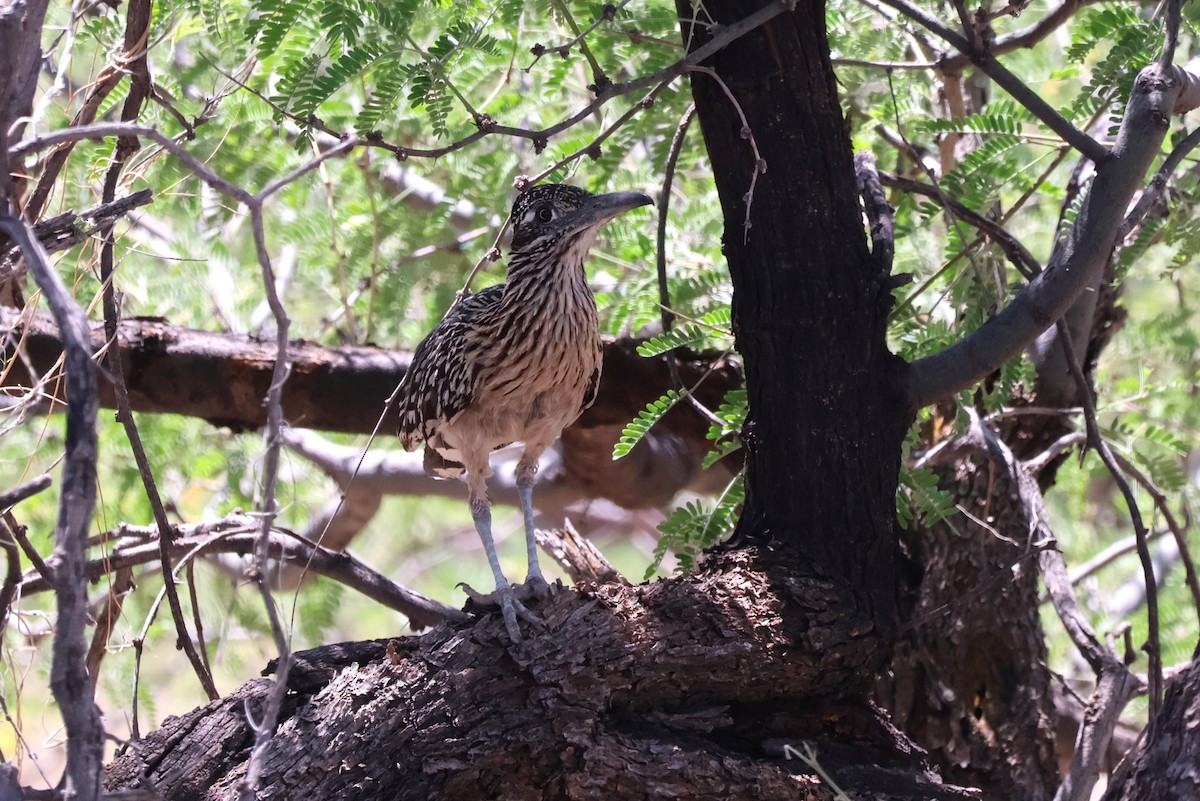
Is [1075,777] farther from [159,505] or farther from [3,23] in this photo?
[3,23]

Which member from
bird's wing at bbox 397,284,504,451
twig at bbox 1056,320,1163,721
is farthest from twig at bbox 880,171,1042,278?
bird's wing at bbox 397,284,504,451

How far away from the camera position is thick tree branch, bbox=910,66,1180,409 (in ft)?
10.1

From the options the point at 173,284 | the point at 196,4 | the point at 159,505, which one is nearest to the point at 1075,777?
the point at 159,505

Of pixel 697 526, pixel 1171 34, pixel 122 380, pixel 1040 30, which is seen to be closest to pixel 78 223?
pixel 122 380

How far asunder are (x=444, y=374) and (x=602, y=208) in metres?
0.78

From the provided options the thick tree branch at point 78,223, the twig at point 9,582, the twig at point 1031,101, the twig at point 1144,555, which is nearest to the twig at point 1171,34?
the twig at point 1031,101

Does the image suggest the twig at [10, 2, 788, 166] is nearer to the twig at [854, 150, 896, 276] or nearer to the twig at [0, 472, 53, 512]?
the twig at [854, 150, 896, 276]

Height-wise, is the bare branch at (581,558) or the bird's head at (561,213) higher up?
the bird's head at (561,213)

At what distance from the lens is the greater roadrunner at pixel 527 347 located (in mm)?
3695

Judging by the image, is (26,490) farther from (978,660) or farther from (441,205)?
(441,205)

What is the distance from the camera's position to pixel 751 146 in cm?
319

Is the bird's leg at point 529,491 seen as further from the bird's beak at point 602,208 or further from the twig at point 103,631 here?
the twig at point 103,631

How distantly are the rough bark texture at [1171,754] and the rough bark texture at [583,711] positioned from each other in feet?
1.97

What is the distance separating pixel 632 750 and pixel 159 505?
1.58 m
